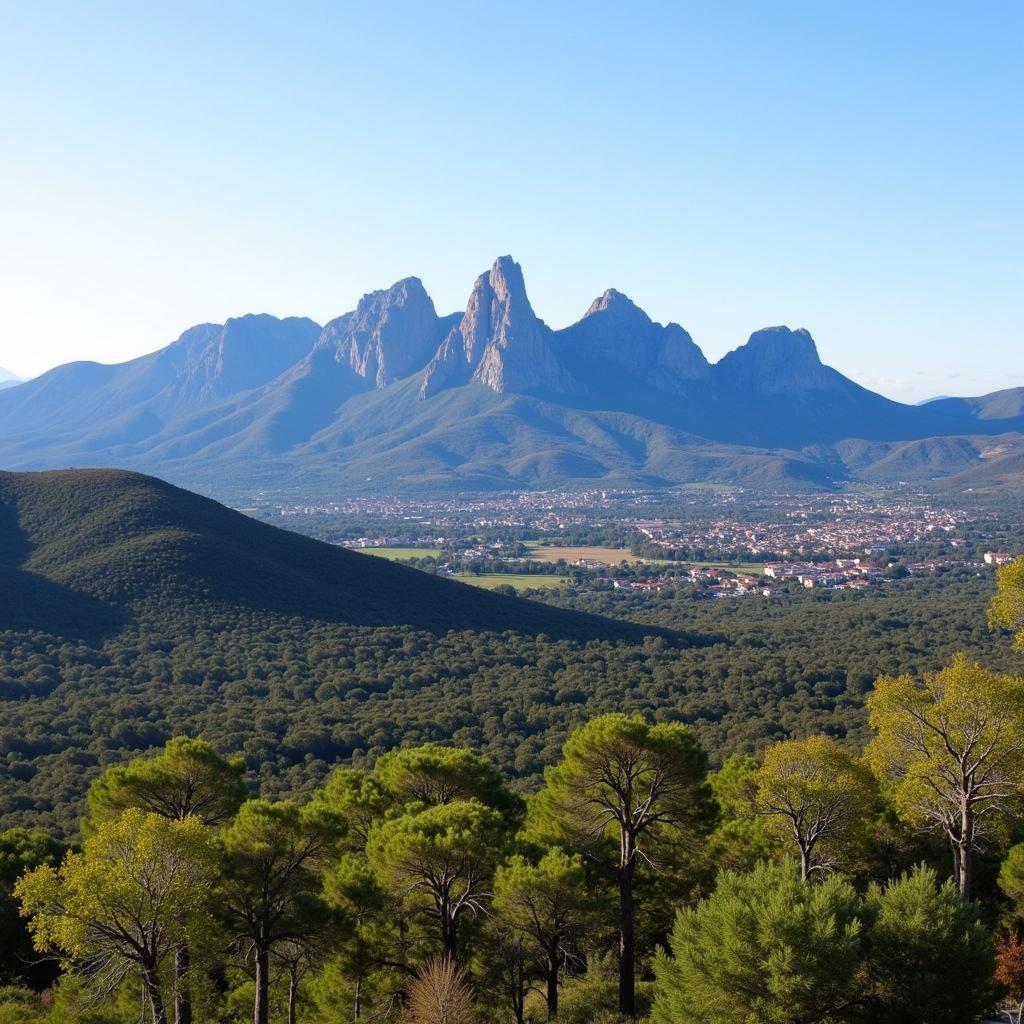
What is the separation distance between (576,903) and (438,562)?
115022mm

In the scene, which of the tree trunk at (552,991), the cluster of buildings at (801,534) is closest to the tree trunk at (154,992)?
the tree trunk at (552,991)

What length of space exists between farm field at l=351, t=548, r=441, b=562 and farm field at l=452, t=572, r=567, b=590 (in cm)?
1660

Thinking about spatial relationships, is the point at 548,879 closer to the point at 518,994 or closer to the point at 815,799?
the point at 518,994

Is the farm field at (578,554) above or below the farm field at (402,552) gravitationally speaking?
below

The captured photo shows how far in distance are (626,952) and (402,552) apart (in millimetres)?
129061

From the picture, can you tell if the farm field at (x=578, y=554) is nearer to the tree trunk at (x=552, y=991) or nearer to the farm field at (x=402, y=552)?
the farm field at (x=402, y=552)

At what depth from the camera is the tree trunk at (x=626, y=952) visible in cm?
1875

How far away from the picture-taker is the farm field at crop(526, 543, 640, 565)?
146 metres

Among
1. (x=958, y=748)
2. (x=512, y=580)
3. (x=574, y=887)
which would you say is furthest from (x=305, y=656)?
(x=512, y=580)

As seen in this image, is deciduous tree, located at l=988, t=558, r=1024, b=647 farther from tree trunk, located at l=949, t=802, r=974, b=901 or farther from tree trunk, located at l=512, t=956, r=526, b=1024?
tree trunk, located at l=512, t=956, r=526, b=1024

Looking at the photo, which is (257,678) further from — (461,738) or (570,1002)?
(570,1002)

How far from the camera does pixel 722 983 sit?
14.0m

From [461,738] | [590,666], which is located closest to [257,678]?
[461,738]

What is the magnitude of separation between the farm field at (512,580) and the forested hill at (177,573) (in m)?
36.2
